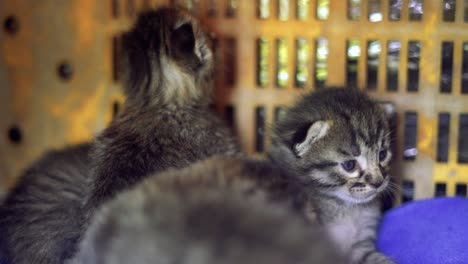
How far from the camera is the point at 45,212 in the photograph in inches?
64.4

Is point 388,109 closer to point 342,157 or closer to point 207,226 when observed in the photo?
point 342,157

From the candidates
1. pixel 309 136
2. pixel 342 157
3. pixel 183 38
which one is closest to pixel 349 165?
pixel 342 157

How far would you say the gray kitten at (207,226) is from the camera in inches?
37.2

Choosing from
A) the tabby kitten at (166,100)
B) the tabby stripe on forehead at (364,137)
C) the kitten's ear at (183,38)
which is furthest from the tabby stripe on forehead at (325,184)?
the kitten's ear at (183,38)

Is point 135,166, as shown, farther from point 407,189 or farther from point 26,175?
Result: point 407,189

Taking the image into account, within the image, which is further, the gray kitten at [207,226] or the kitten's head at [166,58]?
the kitten's head at [166,58]

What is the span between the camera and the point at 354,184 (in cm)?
163

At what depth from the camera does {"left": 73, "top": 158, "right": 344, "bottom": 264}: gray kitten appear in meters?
0.94

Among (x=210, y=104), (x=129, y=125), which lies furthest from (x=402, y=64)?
(x=129, y=125)

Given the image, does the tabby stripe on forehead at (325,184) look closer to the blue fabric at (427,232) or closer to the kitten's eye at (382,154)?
the kitten's eye at (382,154)

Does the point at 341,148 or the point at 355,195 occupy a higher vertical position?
the point at 341,148

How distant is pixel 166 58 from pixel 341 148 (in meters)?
0.56

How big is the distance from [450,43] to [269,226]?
1.18 metres

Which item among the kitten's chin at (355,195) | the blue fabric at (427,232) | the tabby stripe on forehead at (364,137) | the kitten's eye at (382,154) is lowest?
the blue fabric at (427,232)
